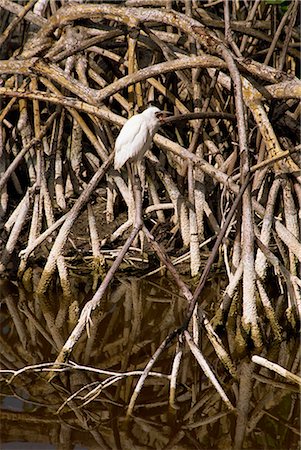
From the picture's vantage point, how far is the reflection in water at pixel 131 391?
4.96 m

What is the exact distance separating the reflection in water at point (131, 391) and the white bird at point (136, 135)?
1116 millimetres

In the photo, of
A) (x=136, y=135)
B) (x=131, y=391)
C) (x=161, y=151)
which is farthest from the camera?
(x=161, y=151)

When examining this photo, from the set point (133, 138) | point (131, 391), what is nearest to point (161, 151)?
point (133, 138)

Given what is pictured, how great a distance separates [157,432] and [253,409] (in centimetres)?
59

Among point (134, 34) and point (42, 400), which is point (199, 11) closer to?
point (134, 34)

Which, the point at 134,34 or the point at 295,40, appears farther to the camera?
the point at 295,40

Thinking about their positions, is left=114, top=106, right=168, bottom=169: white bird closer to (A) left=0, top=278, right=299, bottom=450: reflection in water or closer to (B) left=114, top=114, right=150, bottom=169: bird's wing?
(B) left=114, top=114, right=150, bottom=169: bird's wing

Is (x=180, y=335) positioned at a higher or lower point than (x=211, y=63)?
lower

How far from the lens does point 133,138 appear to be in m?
6.07

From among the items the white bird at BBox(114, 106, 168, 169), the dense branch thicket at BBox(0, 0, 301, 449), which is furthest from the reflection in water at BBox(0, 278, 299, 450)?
the white bird at BBox(114, 106, 168, 169)

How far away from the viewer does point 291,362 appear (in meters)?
5.75

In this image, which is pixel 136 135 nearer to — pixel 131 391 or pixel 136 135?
pixel 136 135

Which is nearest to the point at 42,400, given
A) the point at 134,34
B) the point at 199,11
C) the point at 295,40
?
the point at 134,34

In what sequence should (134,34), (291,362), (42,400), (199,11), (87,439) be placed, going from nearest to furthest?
(87,439) → (42,400) → (291,362) → (134,34) → (199,11)
